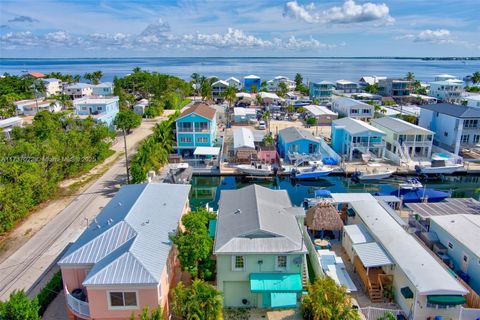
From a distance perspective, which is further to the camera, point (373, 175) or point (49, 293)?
point (373, 175)

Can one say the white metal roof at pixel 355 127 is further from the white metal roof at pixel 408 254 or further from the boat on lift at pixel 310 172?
the white metal roof at pixel 408 254

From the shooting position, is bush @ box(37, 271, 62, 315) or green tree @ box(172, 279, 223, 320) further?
bush @ box(37, 271, 62, 315)

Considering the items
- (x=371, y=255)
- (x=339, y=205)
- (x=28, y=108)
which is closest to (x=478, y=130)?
(x=339, y=205)

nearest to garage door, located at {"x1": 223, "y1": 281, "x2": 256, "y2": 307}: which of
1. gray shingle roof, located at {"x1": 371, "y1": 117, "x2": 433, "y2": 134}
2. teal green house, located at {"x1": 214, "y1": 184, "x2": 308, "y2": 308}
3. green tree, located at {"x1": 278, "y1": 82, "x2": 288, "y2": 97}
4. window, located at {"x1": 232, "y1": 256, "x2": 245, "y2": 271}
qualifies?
teal green house, located at {"x1": 214, "y1": 184, "x2": 308, "y2": 308}

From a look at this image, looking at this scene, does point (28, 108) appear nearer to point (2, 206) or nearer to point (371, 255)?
point (2, 206)

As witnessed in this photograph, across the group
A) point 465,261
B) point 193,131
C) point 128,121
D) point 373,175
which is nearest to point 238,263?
point 465,261

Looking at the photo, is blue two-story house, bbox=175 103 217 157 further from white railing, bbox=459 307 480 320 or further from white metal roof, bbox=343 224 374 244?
white railing, bbox=459 307 480 320

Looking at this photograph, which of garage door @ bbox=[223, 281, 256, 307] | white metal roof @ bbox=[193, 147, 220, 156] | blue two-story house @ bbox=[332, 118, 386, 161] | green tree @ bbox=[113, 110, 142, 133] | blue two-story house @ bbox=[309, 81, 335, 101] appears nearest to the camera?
garage door @ bbox=[223, 281, 256, 307]

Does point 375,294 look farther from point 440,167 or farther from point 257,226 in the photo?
point 440,167
